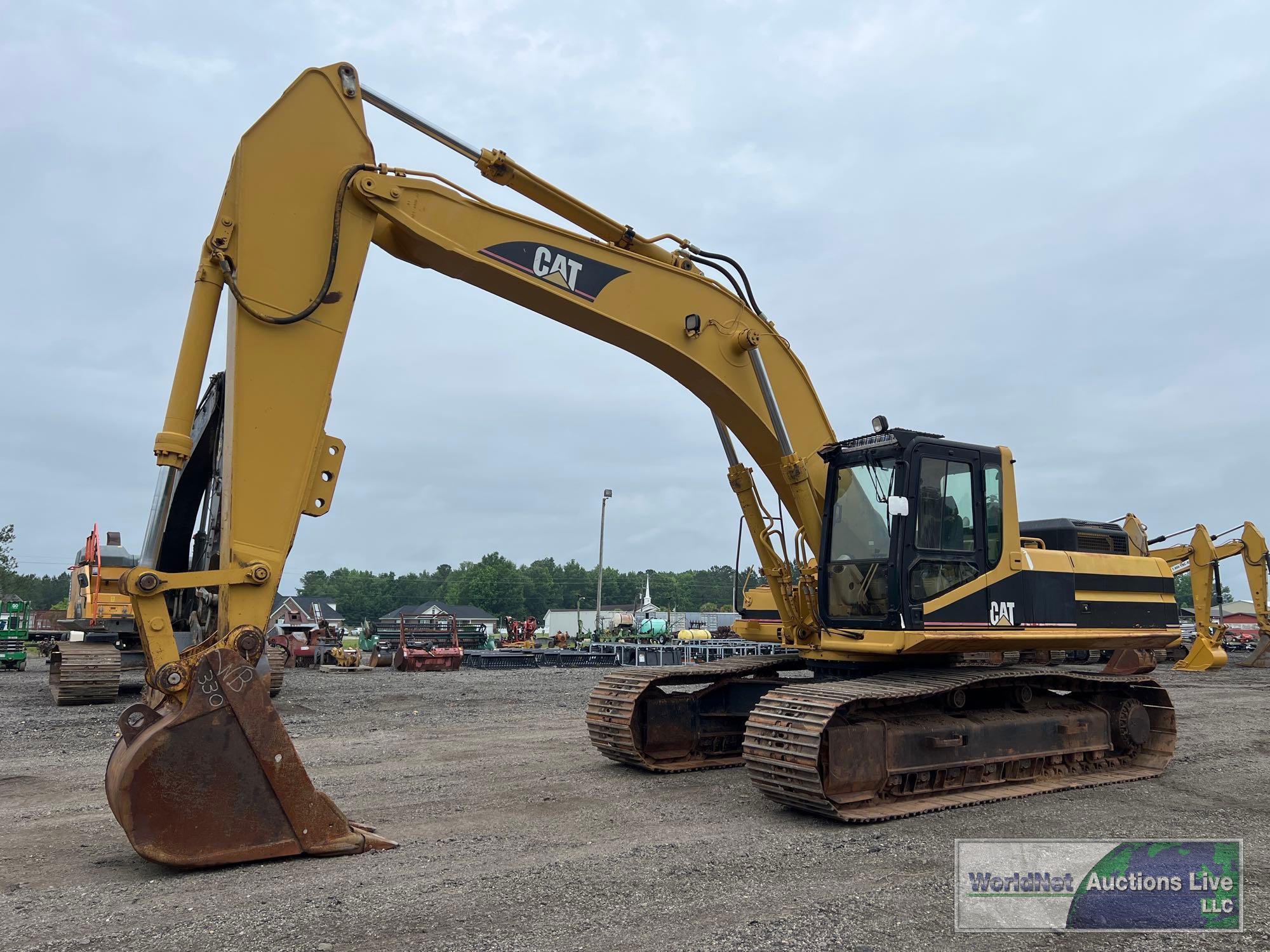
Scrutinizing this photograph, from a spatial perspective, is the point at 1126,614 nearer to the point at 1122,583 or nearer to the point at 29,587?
the point at 1122,583

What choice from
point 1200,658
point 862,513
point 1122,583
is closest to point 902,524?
point 862,513

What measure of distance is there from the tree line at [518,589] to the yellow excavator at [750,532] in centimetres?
9544

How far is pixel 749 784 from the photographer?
27.8 ft

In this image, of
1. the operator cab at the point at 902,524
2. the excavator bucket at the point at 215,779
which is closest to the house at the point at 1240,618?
the operator cab at the point at 902,524

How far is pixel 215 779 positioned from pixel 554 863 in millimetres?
2044

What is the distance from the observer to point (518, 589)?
107 metres

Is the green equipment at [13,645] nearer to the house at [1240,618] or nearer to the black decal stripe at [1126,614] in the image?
the black decal stripe at [1126,614]

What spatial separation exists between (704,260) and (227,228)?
409cm

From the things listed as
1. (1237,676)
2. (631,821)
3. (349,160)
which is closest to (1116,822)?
(631,821)

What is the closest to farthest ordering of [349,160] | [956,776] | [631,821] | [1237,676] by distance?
[349,160]
[631,821]
[956,776]
[1237,676]

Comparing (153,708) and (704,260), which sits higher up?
(704,260)

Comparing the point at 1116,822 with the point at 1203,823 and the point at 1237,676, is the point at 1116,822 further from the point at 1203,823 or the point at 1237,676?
the point at 1237,676

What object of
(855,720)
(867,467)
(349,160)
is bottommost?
(855,720)

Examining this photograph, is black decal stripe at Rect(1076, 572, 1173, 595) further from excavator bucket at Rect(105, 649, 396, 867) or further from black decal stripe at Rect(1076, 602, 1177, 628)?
excavator bucket at Rect(105, 649, 396, 867)
